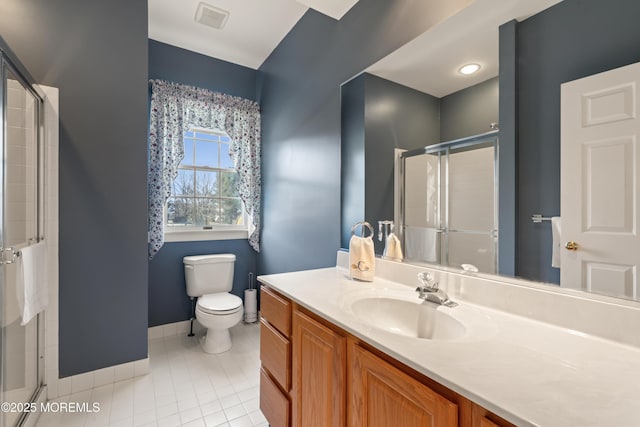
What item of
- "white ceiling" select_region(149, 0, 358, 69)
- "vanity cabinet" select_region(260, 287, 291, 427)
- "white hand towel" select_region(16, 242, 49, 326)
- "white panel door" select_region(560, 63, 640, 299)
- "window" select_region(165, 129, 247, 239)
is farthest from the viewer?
"window" select_region(165, 129, 247, 239)

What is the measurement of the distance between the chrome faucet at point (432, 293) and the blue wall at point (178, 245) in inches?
88.6

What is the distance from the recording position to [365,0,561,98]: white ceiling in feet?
3.47

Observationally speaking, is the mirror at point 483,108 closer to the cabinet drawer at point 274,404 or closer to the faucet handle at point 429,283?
the faucet handle at point 429,283

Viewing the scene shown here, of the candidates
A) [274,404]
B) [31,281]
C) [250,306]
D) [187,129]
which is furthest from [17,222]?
[250,306]

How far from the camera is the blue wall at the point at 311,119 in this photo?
158 cm

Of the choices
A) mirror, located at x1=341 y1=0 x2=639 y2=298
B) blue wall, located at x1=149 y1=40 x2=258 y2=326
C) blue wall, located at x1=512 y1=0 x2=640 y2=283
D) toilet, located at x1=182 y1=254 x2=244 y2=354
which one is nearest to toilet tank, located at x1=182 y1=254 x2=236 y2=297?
toilet, located at x1=182 y1=254 x2=244 y2=354

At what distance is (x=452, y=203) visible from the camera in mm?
1231

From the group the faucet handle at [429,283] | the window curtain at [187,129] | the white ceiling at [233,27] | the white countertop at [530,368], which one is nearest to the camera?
the white countertop at [530,368]

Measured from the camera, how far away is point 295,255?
2.42m

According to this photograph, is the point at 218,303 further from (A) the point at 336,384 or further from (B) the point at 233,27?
(B) the point at 233,27

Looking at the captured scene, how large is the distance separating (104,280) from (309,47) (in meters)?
2.25

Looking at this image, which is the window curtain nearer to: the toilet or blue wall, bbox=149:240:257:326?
blue wall, bbox=149:240:257:326

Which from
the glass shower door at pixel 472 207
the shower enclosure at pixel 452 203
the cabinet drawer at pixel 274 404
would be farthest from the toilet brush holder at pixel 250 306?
the glass shower door at pixel 472 207

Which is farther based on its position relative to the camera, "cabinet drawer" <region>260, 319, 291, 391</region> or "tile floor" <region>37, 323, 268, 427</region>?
"tile floor" <region>37, 323, 268, 427</region>
